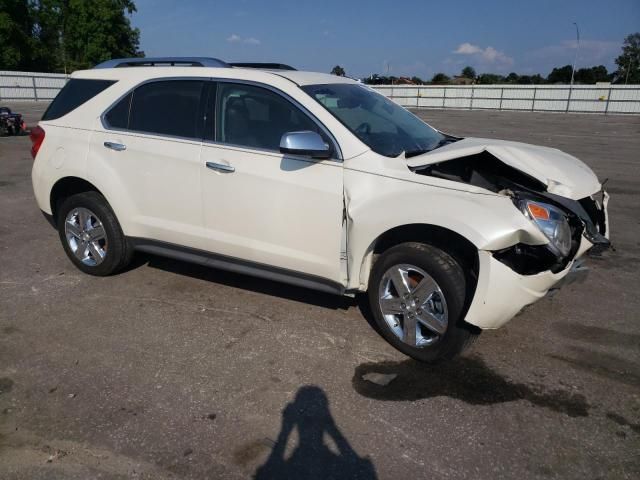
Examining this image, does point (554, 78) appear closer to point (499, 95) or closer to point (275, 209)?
point (499, 95)

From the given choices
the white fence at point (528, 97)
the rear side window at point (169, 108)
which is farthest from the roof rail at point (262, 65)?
the white fence at point (528, 97)

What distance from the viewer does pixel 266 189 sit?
12.2 ft

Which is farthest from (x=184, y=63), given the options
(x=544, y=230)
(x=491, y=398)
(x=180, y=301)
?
(x=491, y=398)

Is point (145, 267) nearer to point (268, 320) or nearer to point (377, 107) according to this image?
point (268, 320)

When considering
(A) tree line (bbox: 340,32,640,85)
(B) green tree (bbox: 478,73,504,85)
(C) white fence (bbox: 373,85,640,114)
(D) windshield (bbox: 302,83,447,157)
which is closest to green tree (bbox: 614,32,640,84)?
(A) tree line (bbox: 340,32,640,85)

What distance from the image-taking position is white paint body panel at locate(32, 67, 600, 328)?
3.04 m

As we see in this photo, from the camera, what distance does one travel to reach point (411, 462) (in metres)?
2.56

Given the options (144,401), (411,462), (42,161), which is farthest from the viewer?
(42,161)

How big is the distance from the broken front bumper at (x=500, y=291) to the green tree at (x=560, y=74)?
83.5 metres

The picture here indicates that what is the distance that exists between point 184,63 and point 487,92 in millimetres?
37653

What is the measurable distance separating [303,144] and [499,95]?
125ft

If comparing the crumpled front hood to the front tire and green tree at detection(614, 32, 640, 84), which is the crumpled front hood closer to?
the front tire

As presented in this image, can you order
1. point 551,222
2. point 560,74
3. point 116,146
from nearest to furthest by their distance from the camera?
1. point 551,222
2. point 116,146
3. point 560,74

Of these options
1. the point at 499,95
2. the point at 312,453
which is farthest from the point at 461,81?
the point at 312,453
